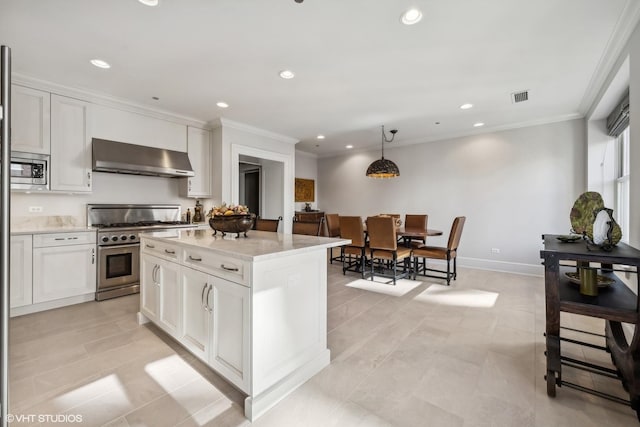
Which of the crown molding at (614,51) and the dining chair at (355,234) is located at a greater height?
the crown molding at (614,51)

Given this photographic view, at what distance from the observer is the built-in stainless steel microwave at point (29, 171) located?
307 cm

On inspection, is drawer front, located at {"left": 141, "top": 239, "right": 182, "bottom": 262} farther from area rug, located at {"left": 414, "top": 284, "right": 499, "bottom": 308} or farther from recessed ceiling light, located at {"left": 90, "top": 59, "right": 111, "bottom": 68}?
area rug, located at {"left": 414, "top": 284, "right": 499, "bottom": 308}

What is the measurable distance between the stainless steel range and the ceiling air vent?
4.90m

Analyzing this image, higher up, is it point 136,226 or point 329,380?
point 136,226

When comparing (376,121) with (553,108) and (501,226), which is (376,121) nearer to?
(553,108)

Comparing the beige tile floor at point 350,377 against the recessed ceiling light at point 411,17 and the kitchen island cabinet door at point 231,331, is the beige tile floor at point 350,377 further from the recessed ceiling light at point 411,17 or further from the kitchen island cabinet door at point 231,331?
the recessed ceiling light at point 411,17

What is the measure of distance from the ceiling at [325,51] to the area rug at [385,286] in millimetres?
2599

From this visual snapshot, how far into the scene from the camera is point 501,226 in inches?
198

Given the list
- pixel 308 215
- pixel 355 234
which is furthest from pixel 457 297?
pixel 308 215

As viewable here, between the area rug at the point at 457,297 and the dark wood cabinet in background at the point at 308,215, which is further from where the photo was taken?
the dark wood cabinet in background at the point at 308,215

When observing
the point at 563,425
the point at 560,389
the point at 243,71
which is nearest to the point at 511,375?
the point at 560,389

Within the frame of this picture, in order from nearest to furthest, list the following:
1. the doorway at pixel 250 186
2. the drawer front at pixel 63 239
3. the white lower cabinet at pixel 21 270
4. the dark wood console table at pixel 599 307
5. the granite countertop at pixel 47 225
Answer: the dark wood console table at pixel 599 307, the white lower cabinet at pixel 21 270, the drawer front at pixel 63 239, the granite countertop at pixel 47 225, the doorway at pixel 250 186

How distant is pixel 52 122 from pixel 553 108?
21.8ft

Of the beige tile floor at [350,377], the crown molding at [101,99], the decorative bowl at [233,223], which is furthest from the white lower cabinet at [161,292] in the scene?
the crown molding at [101,99]
